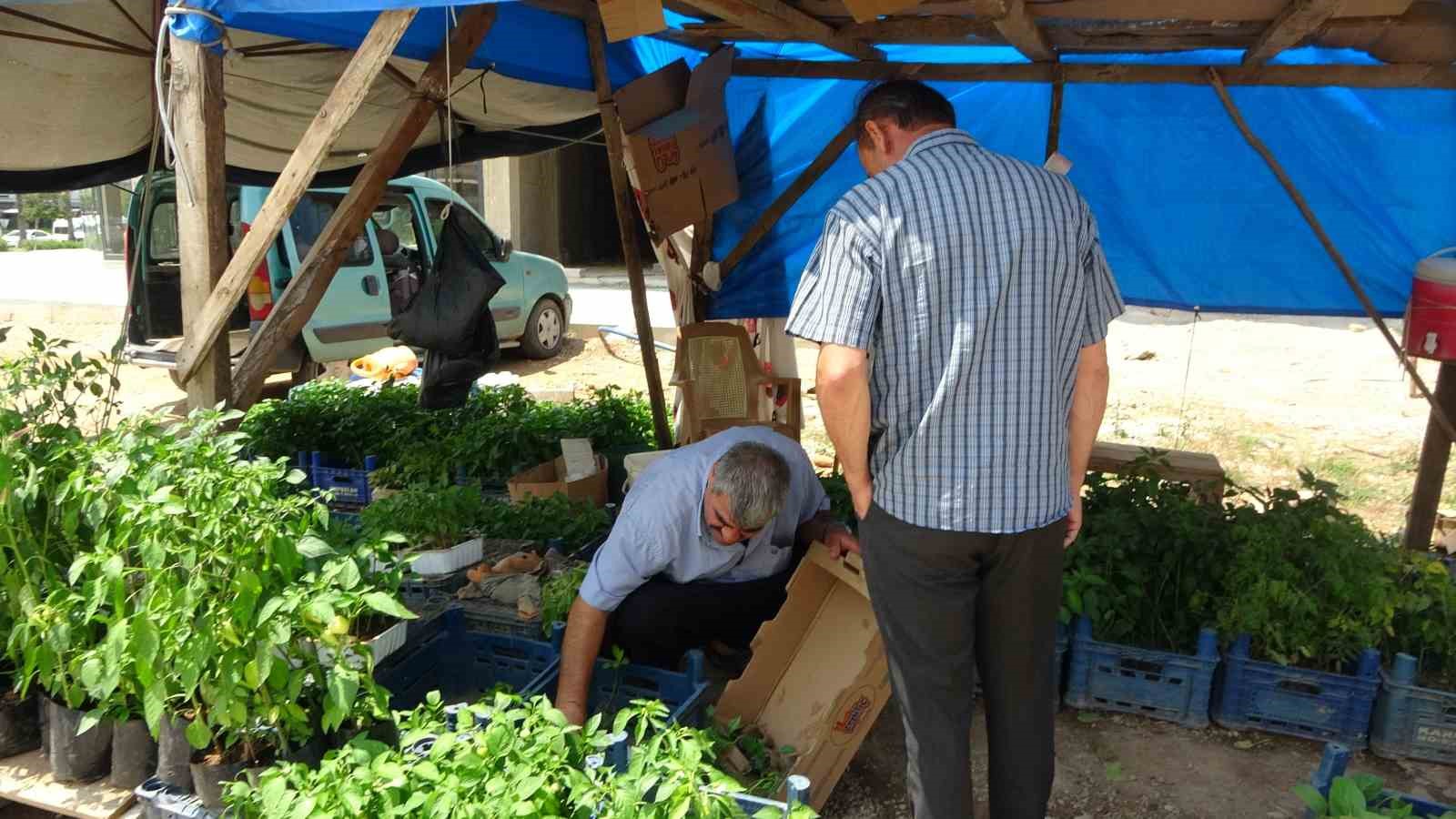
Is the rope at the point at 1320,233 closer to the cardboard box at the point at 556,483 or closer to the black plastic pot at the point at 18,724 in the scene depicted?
the cardboard box at the point at 556,483

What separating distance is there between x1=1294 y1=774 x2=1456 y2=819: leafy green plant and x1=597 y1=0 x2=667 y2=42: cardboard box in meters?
2.63


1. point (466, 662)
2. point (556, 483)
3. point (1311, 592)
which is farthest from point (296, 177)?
point (1311, 592)

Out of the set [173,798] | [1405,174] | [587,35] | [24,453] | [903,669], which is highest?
[587,35]

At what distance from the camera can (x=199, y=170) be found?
3303 millimetres

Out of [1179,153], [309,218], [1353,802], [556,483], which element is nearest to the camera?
[1353,802]

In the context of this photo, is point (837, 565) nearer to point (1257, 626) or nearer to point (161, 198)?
point (1257, 626)

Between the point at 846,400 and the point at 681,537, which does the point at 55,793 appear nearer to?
the point at 681,537

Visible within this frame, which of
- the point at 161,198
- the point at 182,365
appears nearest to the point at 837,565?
the point at 182,365

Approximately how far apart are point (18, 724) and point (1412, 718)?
4.19m

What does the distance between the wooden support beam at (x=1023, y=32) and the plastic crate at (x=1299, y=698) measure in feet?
7.51

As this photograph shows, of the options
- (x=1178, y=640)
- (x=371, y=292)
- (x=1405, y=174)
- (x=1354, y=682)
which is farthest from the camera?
(x=371, y=292)

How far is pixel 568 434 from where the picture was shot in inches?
222

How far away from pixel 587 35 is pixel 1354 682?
4328mm

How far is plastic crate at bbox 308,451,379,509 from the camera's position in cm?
529
